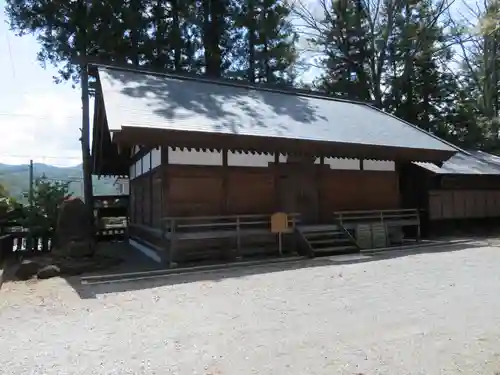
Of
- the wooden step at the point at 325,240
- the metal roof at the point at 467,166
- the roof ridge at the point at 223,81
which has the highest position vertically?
the roof ridge at the point at 223,81

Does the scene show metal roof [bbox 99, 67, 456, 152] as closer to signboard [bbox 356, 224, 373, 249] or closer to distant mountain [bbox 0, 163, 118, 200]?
signboard [bbox 356, 224, 373, 249]

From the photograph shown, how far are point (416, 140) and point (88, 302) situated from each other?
10132 mm

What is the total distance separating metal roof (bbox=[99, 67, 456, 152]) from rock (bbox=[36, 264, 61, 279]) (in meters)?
2.99

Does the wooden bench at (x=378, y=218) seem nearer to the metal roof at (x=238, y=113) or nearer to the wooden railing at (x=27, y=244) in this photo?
the metal roof at (x=238, y=113)

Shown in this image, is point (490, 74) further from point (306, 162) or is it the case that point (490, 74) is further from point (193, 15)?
point (306, 162)

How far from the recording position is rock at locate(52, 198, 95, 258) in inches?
376

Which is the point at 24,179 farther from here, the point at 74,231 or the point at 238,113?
the point at 238,113

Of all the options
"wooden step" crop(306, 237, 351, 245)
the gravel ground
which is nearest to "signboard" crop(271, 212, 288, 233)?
"wooden step" crop(306, 237, 351, 245)

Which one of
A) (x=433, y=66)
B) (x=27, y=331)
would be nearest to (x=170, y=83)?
(x=27, y=331)

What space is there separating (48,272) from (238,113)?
18.8 feet

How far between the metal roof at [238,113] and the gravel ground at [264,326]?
3.41 metres

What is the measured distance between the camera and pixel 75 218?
10242 millimetres

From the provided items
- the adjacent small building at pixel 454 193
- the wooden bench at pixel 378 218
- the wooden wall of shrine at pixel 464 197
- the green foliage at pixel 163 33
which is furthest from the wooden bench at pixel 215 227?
the green foliage at pixel 163 33

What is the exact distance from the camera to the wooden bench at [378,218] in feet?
35.8
